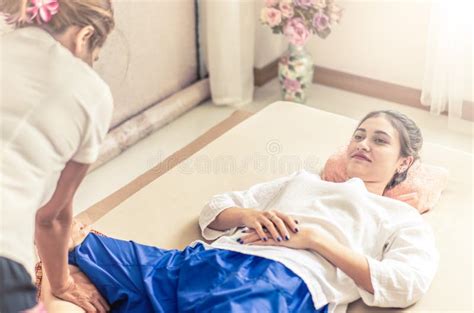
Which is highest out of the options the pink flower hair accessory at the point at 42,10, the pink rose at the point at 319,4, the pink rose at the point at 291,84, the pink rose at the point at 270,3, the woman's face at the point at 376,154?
the pink flower hair accessory at the point at 42,10

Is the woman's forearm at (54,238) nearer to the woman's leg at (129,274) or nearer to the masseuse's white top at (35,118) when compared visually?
the masseuse's white top at (35,118)

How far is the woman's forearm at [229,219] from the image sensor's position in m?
1.49

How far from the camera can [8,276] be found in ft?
2.75

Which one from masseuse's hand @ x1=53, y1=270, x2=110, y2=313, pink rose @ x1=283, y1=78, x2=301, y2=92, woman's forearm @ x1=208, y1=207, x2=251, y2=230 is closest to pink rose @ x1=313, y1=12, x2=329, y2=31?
pink rose @ x1=283, y1=78, x2=301, y2=92

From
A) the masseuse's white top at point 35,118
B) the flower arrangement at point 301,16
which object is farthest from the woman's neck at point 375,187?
the flower arrangement at point 301,16

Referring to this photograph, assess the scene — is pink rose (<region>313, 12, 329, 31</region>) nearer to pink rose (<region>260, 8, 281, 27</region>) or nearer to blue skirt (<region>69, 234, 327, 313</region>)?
pink rose (<region>260, 8, 281, 27</region>)

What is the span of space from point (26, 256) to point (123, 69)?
1.50m

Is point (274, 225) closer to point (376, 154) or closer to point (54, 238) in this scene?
point (376, 154)

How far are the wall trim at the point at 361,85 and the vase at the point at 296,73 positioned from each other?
18 centimetres

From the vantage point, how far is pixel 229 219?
1.52 meters

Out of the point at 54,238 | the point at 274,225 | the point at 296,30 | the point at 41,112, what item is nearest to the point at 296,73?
the point at 296,30

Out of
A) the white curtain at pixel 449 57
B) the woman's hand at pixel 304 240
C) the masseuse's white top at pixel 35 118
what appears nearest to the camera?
the masseuse's white top at pixel 35 118

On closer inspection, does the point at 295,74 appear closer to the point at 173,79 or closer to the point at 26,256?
→ the point at 173,79

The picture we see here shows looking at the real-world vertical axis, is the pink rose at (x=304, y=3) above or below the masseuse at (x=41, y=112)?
below
